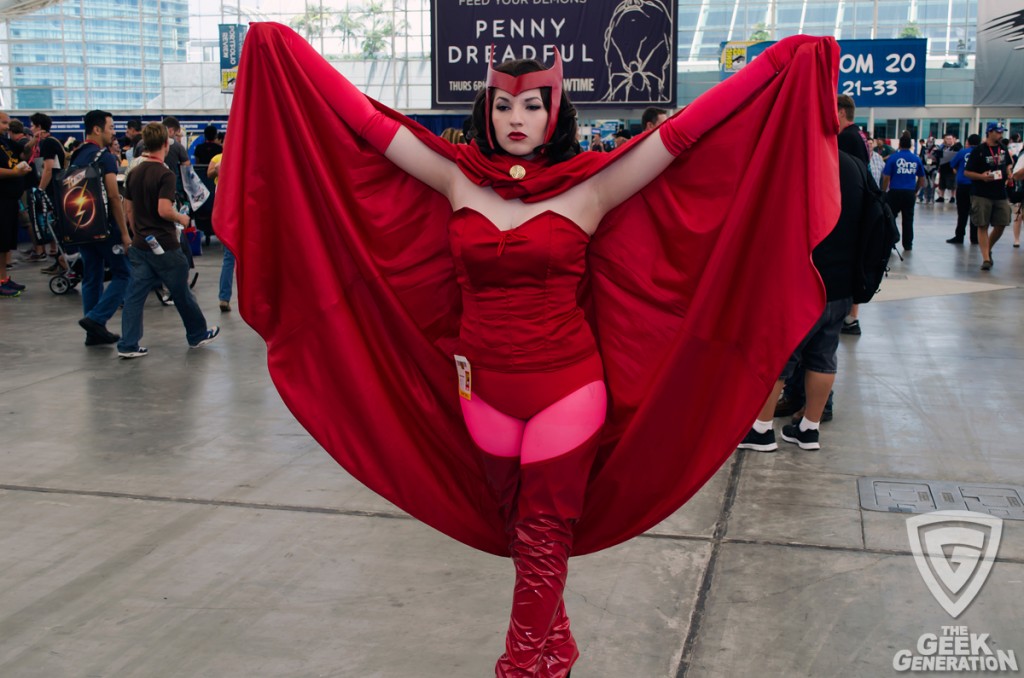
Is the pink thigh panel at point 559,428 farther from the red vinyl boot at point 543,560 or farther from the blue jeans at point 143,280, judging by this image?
the blue jeans at point 143,280

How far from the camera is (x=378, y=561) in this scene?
4.04 metres

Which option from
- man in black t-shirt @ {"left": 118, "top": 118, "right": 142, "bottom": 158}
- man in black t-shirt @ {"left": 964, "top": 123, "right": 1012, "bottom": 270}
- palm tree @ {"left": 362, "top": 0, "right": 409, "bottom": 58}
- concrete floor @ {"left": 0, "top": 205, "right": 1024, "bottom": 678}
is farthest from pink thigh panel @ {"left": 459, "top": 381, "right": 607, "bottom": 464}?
palm tree @ {"left": 362, "top": 0, "right": 409, "bottom": 58}

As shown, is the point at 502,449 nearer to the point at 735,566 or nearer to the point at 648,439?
the point at 648,439

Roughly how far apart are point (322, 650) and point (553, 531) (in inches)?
39.0

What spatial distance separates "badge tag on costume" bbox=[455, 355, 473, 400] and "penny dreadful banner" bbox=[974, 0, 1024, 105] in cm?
2873

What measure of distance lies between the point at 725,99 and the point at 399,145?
0.97 meters

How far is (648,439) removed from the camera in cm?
306

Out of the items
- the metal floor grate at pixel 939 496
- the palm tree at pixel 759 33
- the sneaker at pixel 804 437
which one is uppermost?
the palm tree at pixel 759 33

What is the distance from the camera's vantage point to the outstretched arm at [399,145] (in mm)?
3021

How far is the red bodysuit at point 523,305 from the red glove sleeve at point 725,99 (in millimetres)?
392

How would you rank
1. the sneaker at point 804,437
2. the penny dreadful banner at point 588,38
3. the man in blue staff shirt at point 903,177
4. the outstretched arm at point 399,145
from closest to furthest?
1. the outstretched arm at point 399,145
2. the sneaker at point 804,437
3. the penny dreadful banner at point 588,38
4. the man in blue staff shirt at point 903,177

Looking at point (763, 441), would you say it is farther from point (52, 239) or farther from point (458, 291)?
point (52, 239)

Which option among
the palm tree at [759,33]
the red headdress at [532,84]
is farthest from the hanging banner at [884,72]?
the palm tree at [759,33]

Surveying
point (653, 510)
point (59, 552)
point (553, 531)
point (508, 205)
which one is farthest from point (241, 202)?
point (59, 552)
